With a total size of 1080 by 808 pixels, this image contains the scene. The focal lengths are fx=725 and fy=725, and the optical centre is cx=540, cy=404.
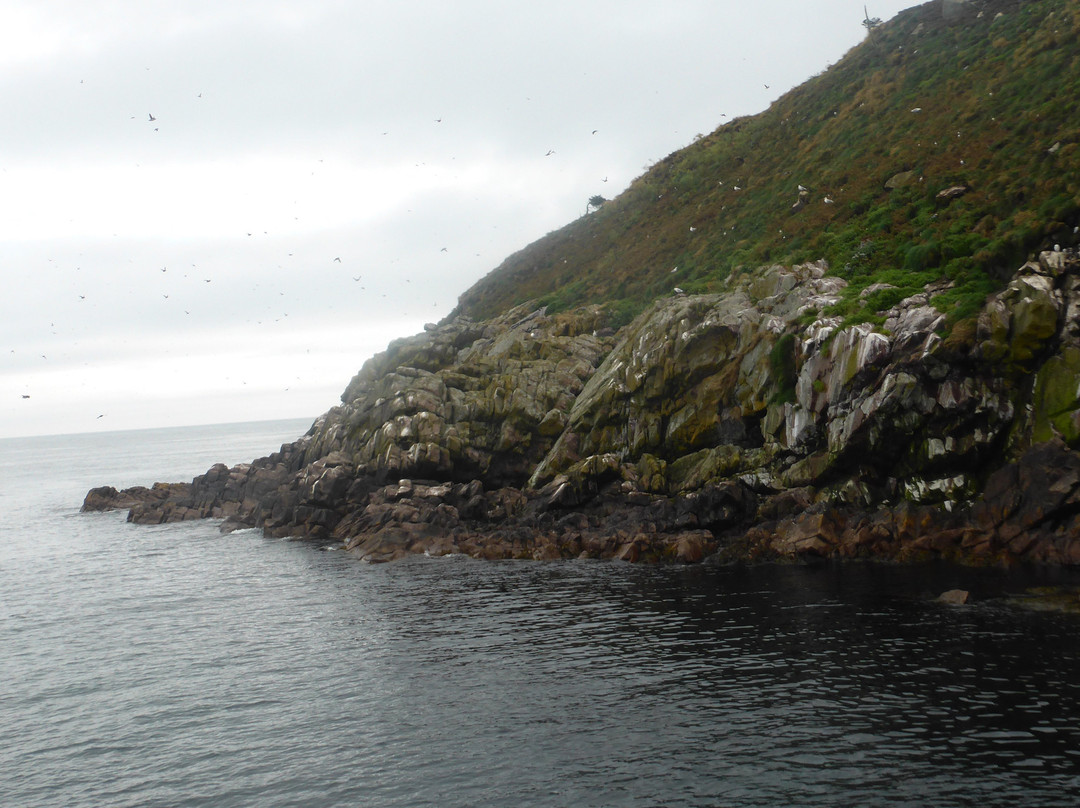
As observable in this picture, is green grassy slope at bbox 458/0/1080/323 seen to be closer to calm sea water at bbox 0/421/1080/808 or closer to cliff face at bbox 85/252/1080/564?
cliff face at bbox 85/252/1080/564

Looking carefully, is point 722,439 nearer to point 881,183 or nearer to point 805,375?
point 805,375

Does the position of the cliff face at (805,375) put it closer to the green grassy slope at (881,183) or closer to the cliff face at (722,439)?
the cliff face at (722,439)

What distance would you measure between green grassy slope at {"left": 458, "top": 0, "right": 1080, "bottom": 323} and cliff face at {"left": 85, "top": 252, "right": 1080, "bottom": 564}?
15.0ft

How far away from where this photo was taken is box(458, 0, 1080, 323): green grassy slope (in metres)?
→ 53.0

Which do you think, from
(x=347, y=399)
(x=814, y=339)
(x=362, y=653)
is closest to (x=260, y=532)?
(x=347, y=399)

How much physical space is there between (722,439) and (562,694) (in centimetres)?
3198

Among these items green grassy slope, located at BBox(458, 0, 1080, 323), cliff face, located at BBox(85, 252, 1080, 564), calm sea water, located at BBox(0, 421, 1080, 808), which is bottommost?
calm sea water, located at BBox(0, 421, 1080, 808)

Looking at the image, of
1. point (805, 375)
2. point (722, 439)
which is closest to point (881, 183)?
point (805, 375)

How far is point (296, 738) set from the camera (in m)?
27.3

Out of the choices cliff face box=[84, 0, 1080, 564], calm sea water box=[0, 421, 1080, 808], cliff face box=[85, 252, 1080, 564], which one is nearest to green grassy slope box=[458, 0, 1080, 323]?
cliff face box=[84, 0, 1080, 564]

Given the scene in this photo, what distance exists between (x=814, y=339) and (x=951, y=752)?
112ft

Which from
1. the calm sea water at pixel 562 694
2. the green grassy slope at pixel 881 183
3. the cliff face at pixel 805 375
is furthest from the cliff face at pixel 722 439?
the green grassy slope at pixel 881 183

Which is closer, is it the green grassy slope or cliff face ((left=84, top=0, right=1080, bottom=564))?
cliff face ((left=84, top=0, right=1080, bottom=564))

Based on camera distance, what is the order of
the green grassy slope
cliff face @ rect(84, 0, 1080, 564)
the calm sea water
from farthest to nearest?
the green grassy slope < cliff face @ rect(84, 0, 1080, 564) < the calm sea water
